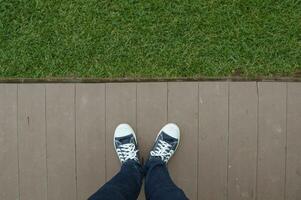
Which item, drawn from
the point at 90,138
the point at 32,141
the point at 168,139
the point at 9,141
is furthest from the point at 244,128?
the point at 9,141

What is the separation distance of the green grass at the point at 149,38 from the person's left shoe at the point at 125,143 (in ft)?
1.01

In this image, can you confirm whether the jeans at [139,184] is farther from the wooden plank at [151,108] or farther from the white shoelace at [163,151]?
the wooden plank at [151,108]

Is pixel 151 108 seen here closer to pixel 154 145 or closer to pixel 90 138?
pixel 154 145

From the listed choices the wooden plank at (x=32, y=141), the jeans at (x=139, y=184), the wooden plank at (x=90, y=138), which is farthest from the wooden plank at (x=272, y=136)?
the wooden plank at (x=32, y=141)

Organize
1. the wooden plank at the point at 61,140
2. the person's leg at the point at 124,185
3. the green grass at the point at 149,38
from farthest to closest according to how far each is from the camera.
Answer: the wooden plank at the point at 61,140 → the green grass at the point at 149,38 → the person's leg at the point at 124,185

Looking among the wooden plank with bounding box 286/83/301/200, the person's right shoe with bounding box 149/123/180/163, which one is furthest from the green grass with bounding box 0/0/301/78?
the person's right shoe with bounding box 149/123/180/163

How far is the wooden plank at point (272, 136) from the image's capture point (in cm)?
212

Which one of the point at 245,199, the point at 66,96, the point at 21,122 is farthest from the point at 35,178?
the point at 245,199

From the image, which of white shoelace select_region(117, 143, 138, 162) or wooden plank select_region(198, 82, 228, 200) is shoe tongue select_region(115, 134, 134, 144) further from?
wooden plank select_region(198, 82, 228, 200)

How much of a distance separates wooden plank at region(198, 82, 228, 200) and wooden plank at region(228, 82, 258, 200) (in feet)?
0.13

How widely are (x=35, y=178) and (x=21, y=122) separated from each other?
1.09 feet

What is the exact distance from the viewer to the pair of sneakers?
2.12m

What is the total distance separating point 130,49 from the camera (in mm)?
2146

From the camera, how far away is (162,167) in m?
2.04
